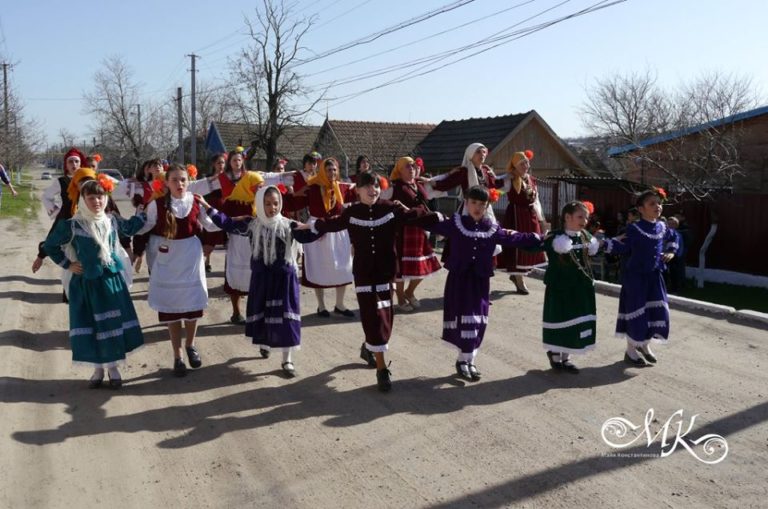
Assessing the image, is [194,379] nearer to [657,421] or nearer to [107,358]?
[107,358]

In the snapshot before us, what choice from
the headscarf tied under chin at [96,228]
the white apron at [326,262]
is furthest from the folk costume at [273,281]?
the white apron at [326,262]

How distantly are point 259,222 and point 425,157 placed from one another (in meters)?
21.4

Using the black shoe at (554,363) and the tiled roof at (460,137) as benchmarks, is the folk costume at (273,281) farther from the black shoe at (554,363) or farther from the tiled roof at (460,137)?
the tiled roof at (460,137)

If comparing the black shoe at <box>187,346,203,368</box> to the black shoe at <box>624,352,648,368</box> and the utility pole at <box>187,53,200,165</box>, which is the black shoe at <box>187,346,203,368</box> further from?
the utility pole at <box>187,53,200,165</box>

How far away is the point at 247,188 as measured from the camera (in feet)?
22.7

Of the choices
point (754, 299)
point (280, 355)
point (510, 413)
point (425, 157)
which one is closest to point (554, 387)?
point (510, 413)

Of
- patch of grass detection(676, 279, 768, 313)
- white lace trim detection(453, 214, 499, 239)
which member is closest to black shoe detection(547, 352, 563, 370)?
white lace trim detection(453, 214, 499, 239)

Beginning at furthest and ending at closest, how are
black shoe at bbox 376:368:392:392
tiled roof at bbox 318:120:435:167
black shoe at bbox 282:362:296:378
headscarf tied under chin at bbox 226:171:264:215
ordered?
tiled roof at bbox 318:120:435:167 < headscarf tied under chin at bbox 226:171:264:215 < black shoe at bbox 282:362:296:378 < black shoe at bbox 376:368:392:392

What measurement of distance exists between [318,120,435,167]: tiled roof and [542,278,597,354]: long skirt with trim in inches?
754

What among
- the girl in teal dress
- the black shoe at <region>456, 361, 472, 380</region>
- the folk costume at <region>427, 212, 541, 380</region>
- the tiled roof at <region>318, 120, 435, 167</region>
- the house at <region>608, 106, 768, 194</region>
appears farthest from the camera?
the tiled roof at <region>318, 120, 435, 167</region>

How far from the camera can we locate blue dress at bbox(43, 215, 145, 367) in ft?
17.9

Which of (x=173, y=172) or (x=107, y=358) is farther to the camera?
(x=173, y=172)

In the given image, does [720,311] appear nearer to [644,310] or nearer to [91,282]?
[644,310]

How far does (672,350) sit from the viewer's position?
22.2ft
